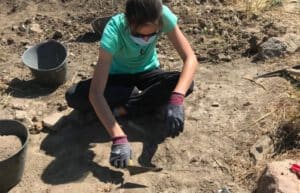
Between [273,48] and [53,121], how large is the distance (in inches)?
66.3

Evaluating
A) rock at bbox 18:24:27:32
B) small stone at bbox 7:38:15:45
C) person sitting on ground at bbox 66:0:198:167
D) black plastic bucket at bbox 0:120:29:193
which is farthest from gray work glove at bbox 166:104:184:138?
rock at bbox 18:24:27:32

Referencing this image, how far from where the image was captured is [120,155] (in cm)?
291

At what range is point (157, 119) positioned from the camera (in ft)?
11.9

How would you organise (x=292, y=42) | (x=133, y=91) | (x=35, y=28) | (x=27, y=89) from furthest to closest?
(x=35, y=28) < (x=292, y=42) < (x=27, y=89) < (x=133, y=91)

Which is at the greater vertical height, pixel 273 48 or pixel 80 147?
pixel 273 48

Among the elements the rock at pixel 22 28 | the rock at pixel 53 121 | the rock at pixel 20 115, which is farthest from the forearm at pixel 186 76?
the rock at pixel 22 28

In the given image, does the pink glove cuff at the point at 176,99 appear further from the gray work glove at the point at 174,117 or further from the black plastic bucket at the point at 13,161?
the black plastic bucket at the point at 13,161

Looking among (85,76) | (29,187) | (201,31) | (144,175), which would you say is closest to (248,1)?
(201,31)

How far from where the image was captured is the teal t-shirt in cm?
312

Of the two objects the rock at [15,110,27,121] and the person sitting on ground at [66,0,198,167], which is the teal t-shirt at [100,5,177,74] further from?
the rock at [15,110,27,121]

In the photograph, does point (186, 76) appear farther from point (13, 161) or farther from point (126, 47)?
point (13, 161)

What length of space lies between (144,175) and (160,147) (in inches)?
10.9

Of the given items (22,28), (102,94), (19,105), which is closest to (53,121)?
(19,105)

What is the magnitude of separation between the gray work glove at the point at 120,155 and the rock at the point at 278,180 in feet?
2.29
